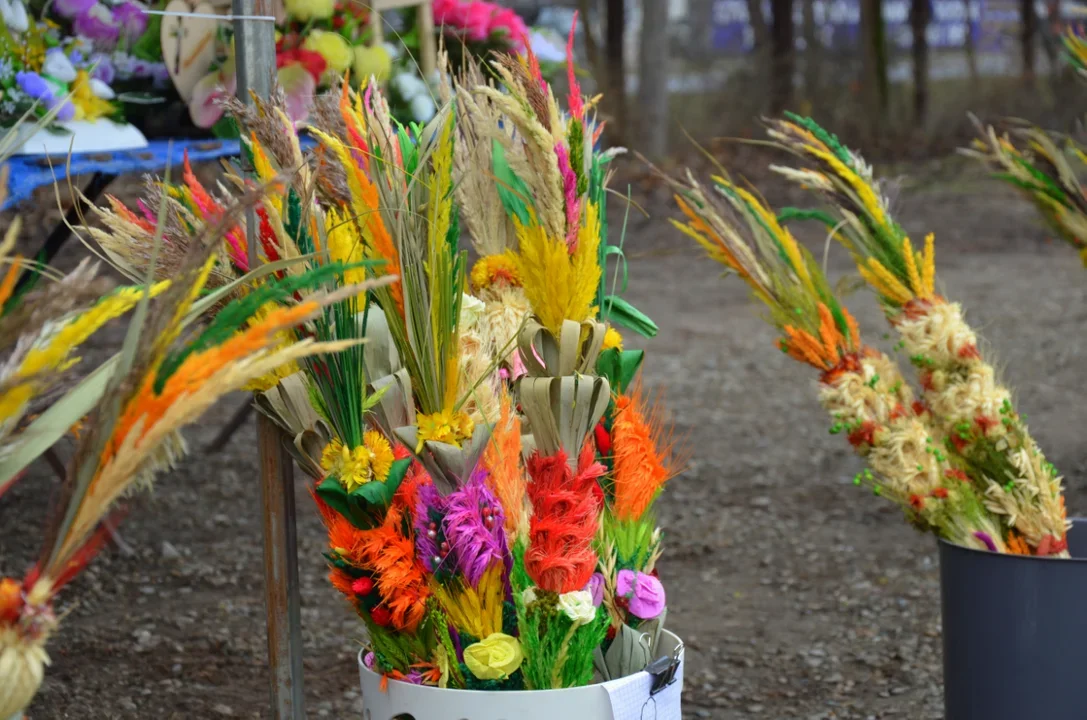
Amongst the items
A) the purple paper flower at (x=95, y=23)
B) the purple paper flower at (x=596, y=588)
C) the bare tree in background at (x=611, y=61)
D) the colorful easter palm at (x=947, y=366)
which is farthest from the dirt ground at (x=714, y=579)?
the bare tree in background at (x=611, y=61)

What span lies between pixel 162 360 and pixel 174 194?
733 mm

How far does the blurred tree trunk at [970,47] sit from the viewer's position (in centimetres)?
1373

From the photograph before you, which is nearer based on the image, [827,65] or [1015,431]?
[1015,431]

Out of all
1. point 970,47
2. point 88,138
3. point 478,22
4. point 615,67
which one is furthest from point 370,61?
point 970,47

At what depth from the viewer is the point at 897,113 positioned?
45.0 feet

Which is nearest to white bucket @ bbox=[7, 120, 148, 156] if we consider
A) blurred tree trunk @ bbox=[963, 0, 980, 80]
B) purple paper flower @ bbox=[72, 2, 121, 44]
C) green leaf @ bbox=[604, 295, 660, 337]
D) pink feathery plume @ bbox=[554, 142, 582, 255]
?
purple paper flower @ bbox=[72, 2, 121, 44]

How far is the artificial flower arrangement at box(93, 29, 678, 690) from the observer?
1.61 metres

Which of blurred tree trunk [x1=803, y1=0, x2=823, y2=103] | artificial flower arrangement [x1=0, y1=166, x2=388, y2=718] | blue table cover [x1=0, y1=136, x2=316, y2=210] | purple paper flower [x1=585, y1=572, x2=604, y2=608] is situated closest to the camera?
artificial flower arrangement [x1=0, y1=166, x2=388, y2=718]

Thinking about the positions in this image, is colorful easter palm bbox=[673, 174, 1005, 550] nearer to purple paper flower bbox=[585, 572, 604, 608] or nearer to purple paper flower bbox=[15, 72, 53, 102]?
purple paper flower bbox=[585, 572, 604, 608]

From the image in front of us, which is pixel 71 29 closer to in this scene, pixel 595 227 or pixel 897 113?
pixel 595 227

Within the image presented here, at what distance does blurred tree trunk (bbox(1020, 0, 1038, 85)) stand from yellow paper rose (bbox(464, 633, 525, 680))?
1343 centimetres

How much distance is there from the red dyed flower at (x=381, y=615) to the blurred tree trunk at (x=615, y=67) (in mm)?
10581

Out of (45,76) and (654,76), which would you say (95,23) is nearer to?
(45,76)

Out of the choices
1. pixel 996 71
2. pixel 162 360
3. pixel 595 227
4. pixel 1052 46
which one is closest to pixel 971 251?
pixel 1052 46
